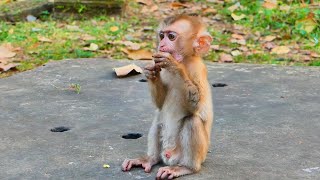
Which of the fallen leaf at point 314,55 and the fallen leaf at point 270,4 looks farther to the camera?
the fallen leaf at point 270,4

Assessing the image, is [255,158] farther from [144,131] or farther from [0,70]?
[0,70]

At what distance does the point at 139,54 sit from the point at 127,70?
123cm

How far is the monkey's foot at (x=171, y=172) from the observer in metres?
3.66

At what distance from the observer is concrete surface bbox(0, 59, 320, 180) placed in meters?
3.89

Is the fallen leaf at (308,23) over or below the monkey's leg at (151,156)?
below

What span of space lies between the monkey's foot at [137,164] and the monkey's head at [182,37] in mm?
630

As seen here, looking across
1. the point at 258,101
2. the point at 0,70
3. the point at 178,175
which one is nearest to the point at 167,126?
the point at 178,175

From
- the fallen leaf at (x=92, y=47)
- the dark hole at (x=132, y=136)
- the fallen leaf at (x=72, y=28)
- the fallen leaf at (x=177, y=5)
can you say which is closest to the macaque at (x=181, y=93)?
the dark hole at (x=132, y=136)

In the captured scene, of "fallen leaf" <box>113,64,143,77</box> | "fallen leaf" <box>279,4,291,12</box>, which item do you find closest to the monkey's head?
"fallen leaf" <box>113,64,143,77</box>

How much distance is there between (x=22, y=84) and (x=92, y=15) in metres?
3.31

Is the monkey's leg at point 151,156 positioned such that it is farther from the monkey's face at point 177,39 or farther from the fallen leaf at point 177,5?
the fallen leaf at point 177,5

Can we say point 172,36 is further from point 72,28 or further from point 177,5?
point 177,5

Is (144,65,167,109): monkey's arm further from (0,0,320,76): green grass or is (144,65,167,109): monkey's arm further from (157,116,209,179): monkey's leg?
(0,0,320,76): green grass

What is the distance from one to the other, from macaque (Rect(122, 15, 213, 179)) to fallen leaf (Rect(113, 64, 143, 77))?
6.78 feet
